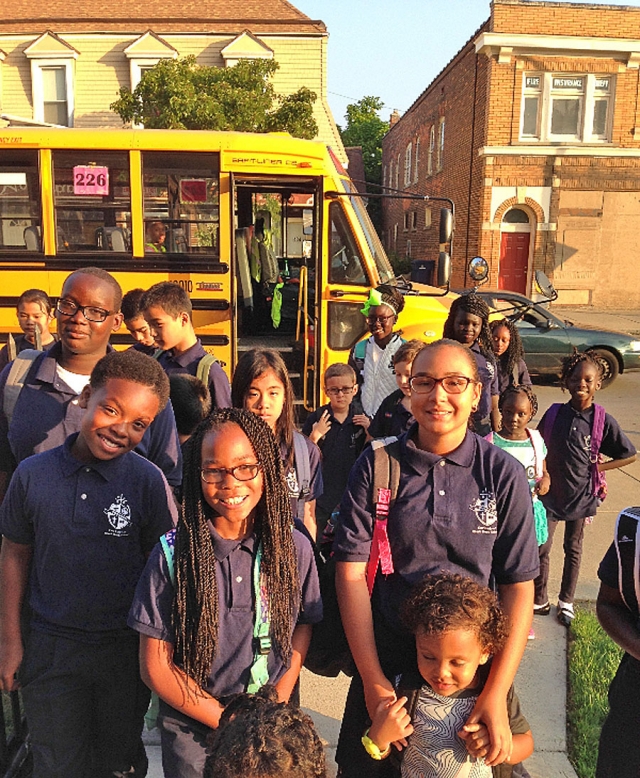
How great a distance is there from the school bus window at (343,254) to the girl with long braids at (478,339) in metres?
2.21

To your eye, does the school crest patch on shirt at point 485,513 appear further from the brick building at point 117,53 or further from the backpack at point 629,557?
the brick building at point 117,53

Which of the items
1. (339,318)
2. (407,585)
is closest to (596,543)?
(339,318)

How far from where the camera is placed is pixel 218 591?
1768 mm

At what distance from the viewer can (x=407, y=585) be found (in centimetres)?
195

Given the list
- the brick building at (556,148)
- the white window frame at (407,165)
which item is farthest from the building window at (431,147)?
the brick building at (556,148)

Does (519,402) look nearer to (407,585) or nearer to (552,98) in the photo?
(407,585)

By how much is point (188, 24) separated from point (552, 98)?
10036 millimetres

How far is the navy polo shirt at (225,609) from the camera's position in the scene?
1.74 meters

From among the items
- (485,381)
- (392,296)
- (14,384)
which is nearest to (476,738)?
(14,384)

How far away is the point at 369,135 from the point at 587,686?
134 feet

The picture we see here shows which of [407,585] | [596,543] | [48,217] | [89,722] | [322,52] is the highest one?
[322,52]

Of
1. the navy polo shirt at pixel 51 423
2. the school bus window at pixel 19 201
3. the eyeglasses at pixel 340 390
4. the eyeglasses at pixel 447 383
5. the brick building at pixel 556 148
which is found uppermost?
the brick building at pixel 556 148

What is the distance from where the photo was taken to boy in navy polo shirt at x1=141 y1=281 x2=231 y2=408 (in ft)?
10.3

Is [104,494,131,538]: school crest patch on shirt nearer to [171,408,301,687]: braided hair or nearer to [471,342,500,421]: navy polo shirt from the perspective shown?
[171,408,301,687]: braided hair
